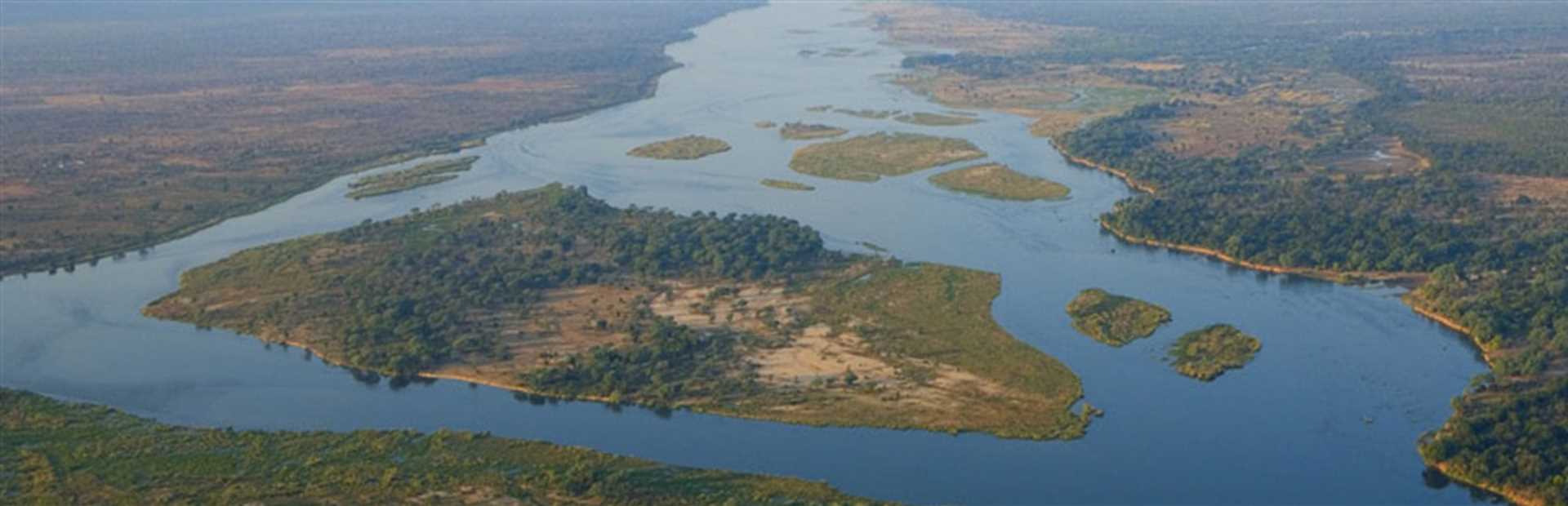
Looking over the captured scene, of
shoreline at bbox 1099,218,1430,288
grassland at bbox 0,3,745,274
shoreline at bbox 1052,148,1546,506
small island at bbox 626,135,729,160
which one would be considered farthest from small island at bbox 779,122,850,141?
shoreline at bbox 1099,218,1430,288

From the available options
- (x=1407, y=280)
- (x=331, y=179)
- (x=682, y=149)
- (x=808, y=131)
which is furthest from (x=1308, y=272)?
(x=331, y=179)

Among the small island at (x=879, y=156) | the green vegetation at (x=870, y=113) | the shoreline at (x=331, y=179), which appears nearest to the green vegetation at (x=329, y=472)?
the shoreline at (x=331, y=179)

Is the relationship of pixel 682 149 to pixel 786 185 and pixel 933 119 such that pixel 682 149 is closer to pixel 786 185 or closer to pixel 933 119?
pixel 786 185

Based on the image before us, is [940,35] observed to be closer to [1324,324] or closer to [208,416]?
[1324,324]

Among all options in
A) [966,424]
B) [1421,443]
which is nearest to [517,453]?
[966,424]

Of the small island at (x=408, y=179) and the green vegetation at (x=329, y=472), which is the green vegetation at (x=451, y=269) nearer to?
the green vegetation at (x=329, y=472)

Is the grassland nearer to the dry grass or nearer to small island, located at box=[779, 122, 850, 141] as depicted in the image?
small island, located at box=[779, 122, 850, 141]
